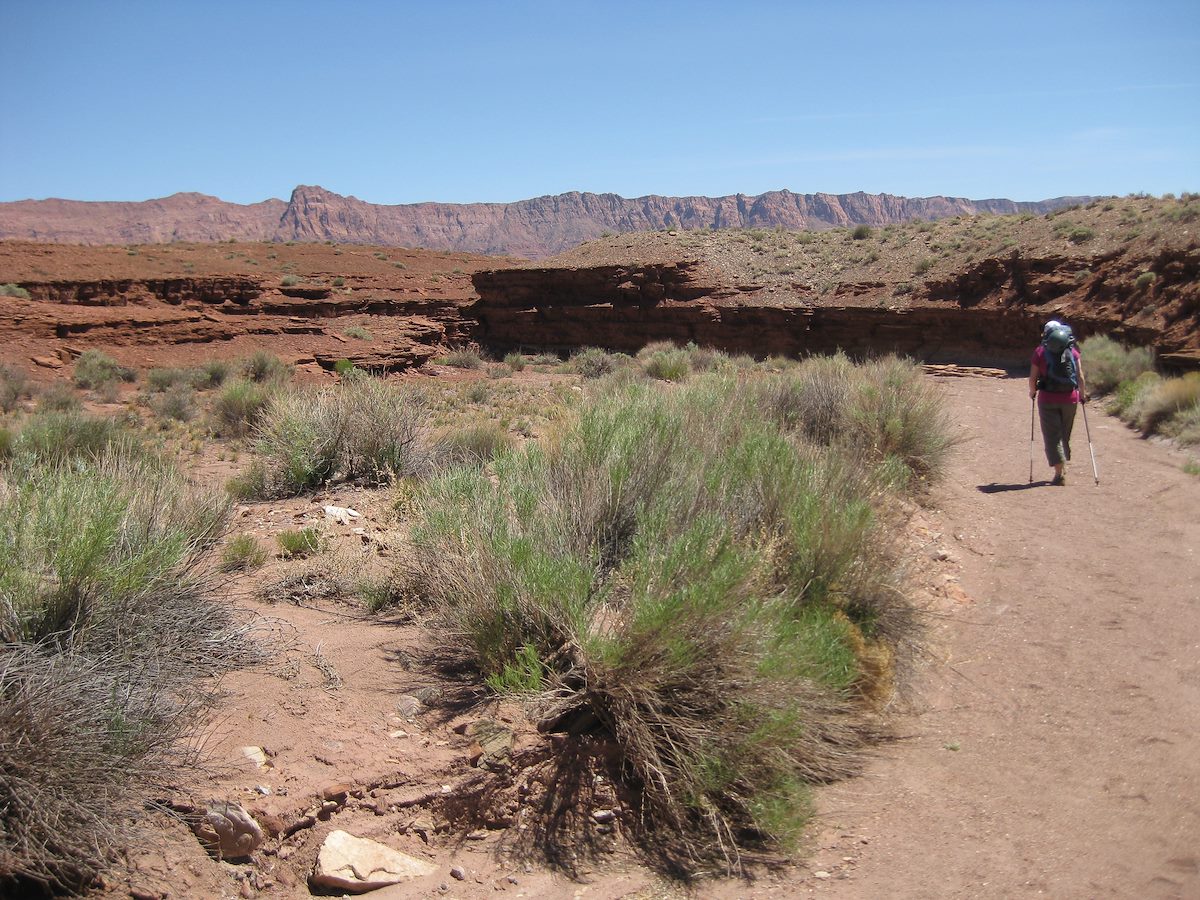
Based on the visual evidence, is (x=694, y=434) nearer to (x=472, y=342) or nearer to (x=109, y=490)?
(x=109, y=490)

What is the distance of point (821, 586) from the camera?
530cm

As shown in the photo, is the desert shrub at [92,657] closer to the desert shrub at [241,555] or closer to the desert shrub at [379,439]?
the desert shrub at [241,555]

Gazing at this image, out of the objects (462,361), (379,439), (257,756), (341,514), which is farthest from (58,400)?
(257,756)

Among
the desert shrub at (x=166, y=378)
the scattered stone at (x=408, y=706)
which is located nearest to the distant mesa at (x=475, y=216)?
the desert shrub at (x=166, y=378)

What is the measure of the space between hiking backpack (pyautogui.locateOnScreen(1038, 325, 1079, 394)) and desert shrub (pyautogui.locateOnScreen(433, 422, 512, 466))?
6127mm

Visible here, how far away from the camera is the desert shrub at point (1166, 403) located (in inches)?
499

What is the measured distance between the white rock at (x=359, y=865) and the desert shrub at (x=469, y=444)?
17.3 feet

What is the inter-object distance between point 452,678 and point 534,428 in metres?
9.00

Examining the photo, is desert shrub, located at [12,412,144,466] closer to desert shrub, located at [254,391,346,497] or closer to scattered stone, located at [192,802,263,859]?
desert shrub, located at [254,391,346,497]

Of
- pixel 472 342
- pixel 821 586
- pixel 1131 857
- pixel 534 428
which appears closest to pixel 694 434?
pixel 821 586

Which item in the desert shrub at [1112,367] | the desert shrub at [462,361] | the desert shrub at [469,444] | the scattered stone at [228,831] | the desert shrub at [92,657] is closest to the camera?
the desert shrub at [92,657]

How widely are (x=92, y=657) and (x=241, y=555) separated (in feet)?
7.68

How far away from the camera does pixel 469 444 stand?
9422mm

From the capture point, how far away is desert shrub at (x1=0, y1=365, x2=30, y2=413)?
1580 centimetres
